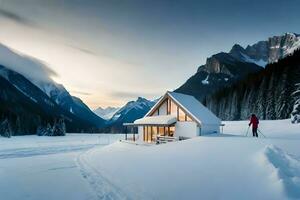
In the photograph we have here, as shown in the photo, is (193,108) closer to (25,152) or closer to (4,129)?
(25,152)

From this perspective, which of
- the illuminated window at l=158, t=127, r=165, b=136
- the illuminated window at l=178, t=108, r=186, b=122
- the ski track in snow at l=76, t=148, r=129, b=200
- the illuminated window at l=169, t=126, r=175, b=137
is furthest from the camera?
the illuminated window at l=158, t=127, r=165, b=136

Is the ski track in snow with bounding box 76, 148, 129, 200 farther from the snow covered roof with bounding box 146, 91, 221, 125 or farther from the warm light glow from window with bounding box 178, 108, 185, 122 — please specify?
the warm light glow from window with bounding box 178, 108, 185, 122

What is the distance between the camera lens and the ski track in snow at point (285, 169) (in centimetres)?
985

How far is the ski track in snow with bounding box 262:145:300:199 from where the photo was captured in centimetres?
985

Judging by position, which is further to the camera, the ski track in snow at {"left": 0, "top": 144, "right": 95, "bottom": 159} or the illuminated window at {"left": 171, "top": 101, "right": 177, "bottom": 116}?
the ski track in snow at {"left": 0, "top": 144, "right": 95, "bottom": 159}

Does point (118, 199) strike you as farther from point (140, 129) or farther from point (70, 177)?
point (140, 129)

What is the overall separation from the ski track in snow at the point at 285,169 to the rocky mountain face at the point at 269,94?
128 ft

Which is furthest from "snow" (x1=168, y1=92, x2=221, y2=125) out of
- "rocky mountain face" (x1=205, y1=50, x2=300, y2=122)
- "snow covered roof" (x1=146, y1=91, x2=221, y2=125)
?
"rocky mountain face" (x1=205, y1=50, x2=300, y2=122)

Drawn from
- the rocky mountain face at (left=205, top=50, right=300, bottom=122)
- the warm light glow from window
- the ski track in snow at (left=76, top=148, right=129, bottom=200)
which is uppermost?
the rocky mountain face at (left=205, top=50, right=300, bottom=122)

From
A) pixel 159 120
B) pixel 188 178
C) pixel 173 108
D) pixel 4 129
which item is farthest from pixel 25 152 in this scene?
pixel 4 129

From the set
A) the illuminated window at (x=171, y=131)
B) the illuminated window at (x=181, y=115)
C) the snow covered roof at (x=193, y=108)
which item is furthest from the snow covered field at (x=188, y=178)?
the illuminated window at (x=171, y=131)

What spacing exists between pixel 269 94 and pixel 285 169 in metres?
60.3

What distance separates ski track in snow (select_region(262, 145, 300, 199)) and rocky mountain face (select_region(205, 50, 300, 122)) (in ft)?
128

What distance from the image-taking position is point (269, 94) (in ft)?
222
